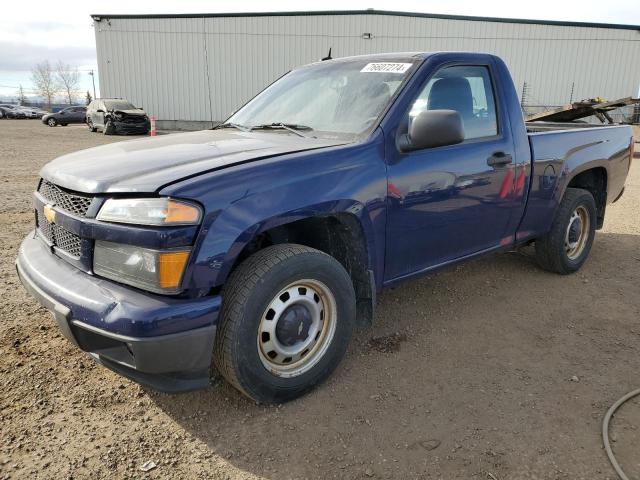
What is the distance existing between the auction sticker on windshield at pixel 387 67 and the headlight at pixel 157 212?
173 cm

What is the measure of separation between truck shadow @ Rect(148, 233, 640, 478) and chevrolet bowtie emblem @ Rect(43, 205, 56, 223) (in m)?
1.10

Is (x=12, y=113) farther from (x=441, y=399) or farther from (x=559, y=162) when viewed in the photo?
(x=441, y=399)

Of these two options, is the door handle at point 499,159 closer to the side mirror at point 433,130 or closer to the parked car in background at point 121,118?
the side mirror at point 433,130

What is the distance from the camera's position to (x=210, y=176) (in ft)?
7.52

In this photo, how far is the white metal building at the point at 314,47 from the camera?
26578 millimetres

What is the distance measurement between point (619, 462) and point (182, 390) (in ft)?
6.53

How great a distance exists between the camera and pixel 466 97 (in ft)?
11.6

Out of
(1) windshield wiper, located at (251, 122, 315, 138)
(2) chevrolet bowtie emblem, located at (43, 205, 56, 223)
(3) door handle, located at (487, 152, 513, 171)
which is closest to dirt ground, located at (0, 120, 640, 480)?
(2) chevrolet bowtie emblem, located at (43, 205, 56, 223)

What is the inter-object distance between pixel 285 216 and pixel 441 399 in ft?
4.33

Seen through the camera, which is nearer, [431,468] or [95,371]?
[431,468]

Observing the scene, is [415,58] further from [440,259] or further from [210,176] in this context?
[210,176]

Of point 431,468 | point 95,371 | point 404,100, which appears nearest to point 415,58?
point 404,100

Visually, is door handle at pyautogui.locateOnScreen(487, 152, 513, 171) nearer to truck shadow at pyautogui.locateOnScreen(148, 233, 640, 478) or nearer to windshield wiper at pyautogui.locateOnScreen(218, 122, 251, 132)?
truck shadow at pyautogui.locateOnScreen(148, 233, 640, 478)

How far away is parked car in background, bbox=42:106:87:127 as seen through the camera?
105 feet
